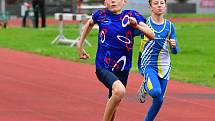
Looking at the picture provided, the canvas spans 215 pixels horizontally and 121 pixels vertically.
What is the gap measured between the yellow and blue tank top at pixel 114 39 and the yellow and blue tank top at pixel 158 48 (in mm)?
530

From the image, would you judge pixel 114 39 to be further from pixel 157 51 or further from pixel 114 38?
pixel 157 51

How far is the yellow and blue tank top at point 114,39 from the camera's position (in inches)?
345

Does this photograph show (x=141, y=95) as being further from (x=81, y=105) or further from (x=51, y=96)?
(x=51, y=96)

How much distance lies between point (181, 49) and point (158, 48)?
16334 millimetres

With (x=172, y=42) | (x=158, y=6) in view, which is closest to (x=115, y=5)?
(x=158, y=6)

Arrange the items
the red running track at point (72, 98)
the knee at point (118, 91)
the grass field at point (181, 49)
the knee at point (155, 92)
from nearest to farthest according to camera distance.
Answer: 1. the knee at point (118, 91)
2. the knee at point (155, 92)
3. the red running track at point (72, 98)
4. the grass field at point (181, 49)

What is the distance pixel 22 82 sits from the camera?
15930mm

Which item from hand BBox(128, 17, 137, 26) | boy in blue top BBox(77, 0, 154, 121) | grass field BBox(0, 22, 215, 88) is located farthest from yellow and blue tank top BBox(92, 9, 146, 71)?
grass field BBox(0, 22, 215, 88)

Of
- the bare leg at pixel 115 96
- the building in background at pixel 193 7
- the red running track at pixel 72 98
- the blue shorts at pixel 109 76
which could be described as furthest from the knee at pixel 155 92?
the building in background at pixel 193 7

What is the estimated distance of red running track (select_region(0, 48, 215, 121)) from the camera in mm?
11367

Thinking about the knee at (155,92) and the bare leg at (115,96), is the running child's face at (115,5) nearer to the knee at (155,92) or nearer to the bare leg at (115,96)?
the bare leg at (115,96)

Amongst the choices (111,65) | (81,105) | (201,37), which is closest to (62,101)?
(81,105)

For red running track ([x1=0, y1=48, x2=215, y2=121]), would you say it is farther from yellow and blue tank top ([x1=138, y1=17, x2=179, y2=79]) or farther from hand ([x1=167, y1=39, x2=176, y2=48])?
hand ([x1=167, y1=39, x2=176, y2=48])

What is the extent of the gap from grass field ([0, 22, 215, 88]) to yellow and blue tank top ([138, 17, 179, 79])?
21.8ft
